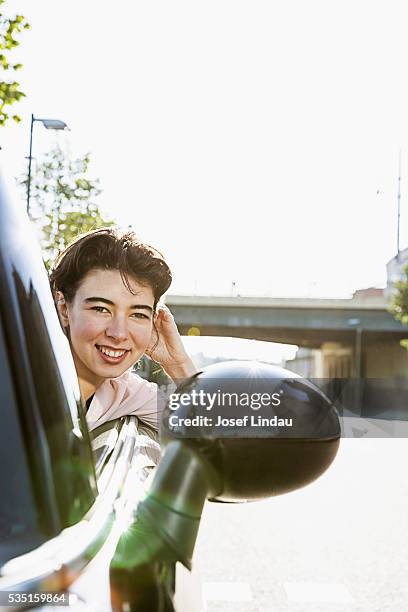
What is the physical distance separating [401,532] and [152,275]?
642cm

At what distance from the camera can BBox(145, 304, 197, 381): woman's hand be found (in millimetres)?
1643

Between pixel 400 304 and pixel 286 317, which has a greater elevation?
pixel 400 304

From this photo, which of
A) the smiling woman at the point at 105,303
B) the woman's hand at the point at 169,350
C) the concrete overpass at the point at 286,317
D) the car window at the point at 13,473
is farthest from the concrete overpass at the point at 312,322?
the car window at the point at 13,473

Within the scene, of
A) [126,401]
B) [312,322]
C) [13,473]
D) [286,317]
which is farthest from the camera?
[312,322]

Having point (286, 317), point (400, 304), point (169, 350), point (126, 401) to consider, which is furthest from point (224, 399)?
point (400, 304)

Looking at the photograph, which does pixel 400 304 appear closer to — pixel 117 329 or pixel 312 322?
pixel 312 322

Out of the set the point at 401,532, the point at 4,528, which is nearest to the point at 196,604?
the point at 4,528

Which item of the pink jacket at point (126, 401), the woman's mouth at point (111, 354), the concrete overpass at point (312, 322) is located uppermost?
the woman's mouth at point (111, 354)

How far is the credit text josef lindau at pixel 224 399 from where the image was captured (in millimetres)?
910

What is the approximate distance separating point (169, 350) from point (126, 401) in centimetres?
16

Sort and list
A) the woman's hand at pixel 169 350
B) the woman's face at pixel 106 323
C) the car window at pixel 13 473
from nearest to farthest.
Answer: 1. the car window at pixel 13 473
2. the woman's face at pixel 106 323
3. the woman's hand at pixel 169 350

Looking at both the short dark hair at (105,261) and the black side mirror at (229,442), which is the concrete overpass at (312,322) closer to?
the short dark hair at (105,261)

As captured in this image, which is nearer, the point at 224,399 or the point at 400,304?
the point at 224,399

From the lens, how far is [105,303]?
1.33m
